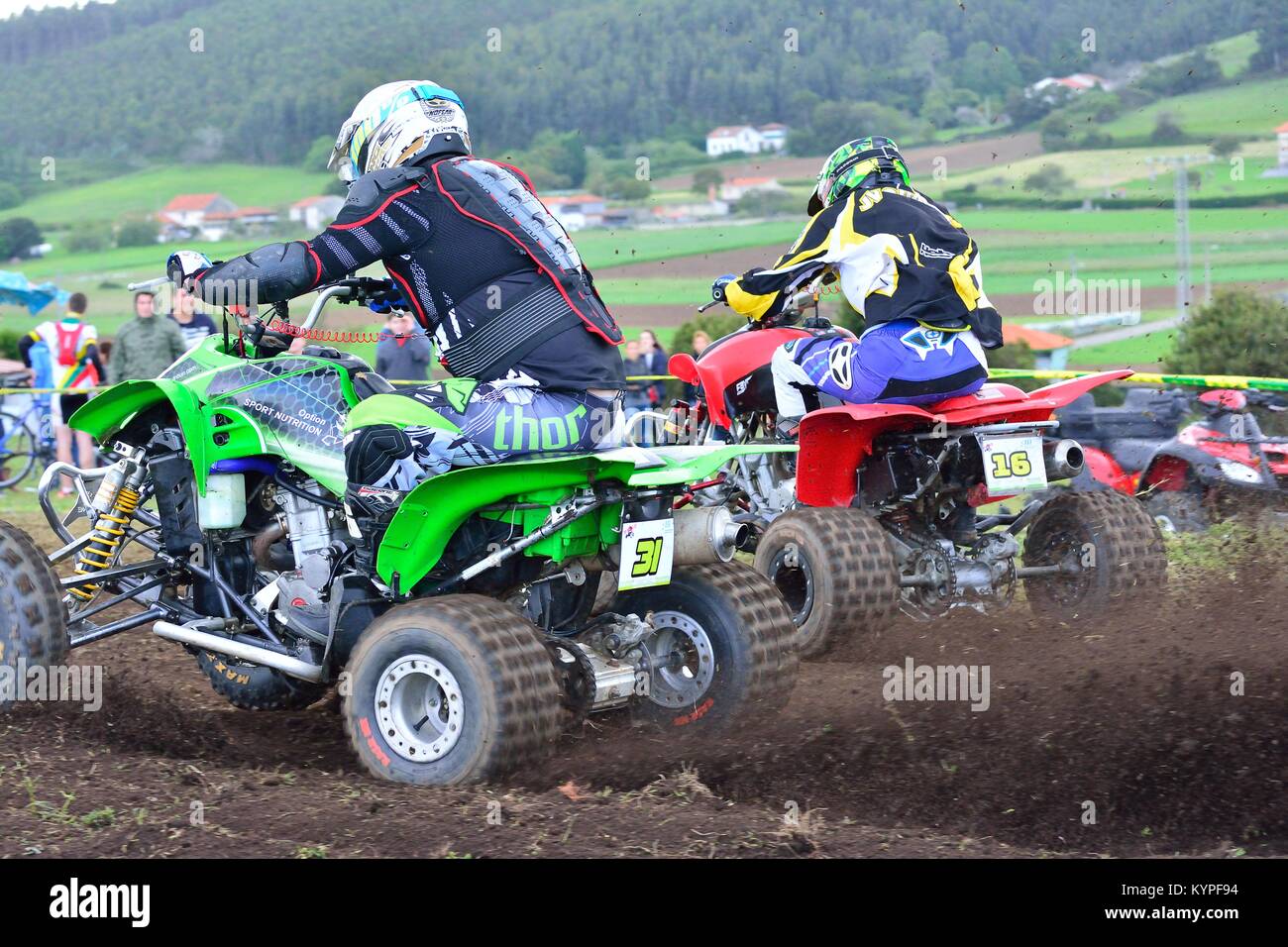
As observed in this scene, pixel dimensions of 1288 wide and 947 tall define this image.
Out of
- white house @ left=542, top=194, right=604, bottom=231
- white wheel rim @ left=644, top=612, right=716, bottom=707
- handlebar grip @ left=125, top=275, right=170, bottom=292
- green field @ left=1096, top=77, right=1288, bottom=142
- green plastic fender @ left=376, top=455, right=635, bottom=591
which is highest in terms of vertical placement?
green field @ left=1096, top=77, right=1288, bottom=142

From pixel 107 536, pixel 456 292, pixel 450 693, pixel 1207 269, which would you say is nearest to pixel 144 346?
pixel 107 536

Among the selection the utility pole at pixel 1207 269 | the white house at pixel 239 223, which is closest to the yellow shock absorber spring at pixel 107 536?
the utility pole at pixel 1207 269

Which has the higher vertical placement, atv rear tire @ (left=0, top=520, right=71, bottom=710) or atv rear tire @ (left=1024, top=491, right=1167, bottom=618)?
atv rear tire @ (left=0, top=520, right=71, bottom=710)

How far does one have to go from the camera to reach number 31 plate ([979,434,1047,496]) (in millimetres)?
7145

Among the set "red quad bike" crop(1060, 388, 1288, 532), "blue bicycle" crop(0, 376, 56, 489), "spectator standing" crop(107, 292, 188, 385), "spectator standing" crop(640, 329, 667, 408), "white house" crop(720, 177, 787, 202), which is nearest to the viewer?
"red quad bike" crop(1060, 388, 1288, 532)

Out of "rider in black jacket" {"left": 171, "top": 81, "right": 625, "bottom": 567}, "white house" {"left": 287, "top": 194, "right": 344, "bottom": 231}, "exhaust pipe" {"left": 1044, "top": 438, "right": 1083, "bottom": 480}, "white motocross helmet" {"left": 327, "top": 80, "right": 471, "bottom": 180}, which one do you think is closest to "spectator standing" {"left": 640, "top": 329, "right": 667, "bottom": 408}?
"exhaust pipe" {"left": 1044, "top": 438, "right": 1083, "bottom": 480}

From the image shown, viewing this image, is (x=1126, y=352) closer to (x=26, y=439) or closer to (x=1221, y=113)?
(x=1221, y=113)

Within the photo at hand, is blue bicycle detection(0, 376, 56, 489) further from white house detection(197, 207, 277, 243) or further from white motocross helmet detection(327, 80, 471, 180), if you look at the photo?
white house detection(197, 207, 277, 243)

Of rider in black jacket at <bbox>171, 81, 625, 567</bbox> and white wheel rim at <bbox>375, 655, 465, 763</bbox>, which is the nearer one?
white wheel rim at <bbox>375, 655, 465, 763</bbox>

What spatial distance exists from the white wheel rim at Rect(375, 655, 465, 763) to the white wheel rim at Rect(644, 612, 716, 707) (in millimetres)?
849

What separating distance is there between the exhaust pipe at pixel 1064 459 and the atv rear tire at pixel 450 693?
3315 millimetres

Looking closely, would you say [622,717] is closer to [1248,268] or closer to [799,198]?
[1248,268]

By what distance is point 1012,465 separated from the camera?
7184 millimetres

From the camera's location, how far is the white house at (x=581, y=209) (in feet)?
91.4
